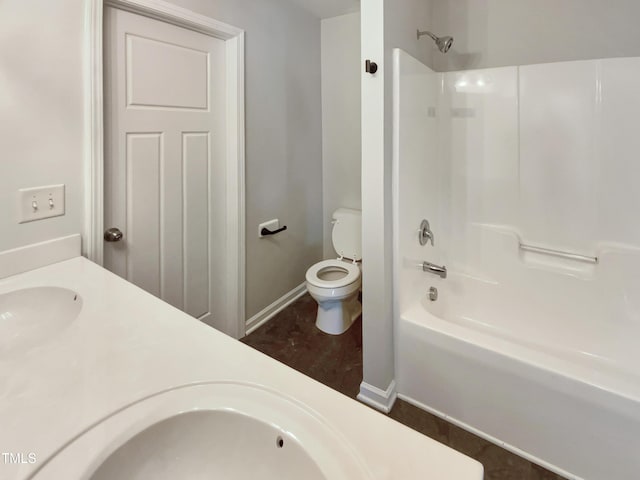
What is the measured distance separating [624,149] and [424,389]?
5.12ft

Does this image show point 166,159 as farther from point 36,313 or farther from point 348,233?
point 348,233

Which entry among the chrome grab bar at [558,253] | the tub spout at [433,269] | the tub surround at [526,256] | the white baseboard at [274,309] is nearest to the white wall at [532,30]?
the tub surround at [526,256]

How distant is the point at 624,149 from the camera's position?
1728 mm

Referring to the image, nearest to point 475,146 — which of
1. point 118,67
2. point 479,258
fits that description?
point 479,258

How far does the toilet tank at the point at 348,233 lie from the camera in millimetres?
2705

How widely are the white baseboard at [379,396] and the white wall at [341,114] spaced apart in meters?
1.47

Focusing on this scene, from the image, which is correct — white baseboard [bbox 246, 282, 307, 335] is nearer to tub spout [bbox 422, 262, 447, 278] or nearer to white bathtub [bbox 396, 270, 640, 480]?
white bathtub [bbox 396, 270, 640, 480]

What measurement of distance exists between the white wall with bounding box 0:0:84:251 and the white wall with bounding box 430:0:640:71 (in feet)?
6.62

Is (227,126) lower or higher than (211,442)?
higher

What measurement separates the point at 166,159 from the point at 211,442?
4.91 ft

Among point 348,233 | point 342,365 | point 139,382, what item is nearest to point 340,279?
point 348,233

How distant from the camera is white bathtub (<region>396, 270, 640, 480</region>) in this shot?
1271mm

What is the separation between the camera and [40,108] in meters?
1.25

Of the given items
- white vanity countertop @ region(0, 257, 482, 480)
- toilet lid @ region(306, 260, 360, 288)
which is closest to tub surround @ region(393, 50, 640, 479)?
toilet lid @ region(306, 260, 360, 288)
